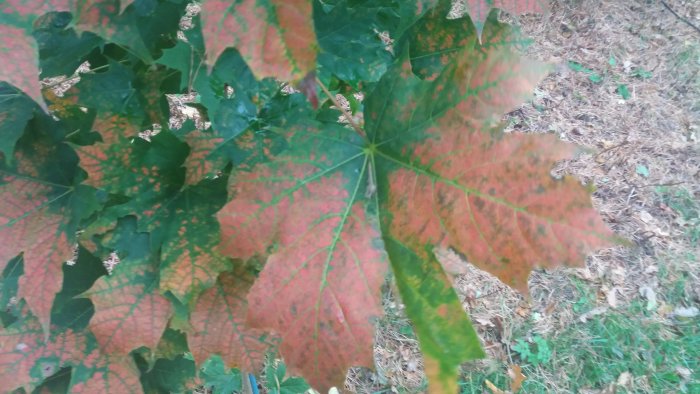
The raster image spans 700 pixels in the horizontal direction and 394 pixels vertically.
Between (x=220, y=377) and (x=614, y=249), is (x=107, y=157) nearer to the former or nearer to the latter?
(x=220, y=377)

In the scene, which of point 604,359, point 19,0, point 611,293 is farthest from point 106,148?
point 611,293

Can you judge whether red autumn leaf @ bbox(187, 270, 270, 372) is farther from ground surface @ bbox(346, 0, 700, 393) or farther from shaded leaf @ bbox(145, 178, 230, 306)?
ground surface @ bbox(346, 0, 700, 393)

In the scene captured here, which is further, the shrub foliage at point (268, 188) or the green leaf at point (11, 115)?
the green leaf at point (11, 115)

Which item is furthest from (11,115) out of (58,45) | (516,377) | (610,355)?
(610,355)

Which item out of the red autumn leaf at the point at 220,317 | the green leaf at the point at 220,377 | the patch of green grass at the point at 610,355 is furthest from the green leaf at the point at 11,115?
the patch of green grass at the point at 610,355

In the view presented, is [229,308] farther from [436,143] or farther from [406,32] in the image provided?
[406,32]

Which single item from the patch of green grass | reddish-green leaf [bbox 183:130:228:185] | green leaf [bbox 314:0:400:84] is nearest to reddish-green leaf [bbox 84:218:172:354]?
reddish-green leaf [bbox 183:130:228:185]

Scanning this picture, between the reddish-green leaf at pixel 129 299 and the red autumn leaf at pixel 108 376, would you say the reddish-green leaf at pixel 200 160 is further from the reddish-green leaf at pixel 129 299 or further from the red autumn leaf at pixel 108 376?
the red autumn leaf at pixel 108 376
